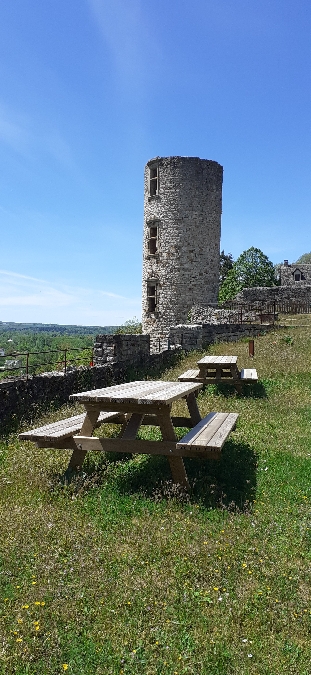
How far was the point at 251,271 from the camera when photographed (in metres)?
38.7

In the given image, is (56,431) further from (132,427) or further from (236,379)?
(236,379)

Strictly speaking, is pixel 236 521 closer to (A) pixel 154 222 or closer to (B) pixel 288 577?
(B) pixel 288 577

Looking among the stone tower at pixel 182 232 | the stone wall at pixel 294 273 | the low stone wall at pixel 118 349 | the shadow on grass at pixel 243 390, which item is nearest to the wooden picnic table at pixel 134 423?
the shadow on grass at pixel 243 390

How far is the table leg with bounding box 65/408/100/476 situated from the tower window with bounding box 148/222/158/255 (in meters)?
21.0

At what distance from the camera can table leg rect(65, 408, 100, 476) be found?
5.43 m

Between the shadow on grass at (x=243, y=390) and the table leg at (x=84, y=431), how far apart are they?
4702 mm

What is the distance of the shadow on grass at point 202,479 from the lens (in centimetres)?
483

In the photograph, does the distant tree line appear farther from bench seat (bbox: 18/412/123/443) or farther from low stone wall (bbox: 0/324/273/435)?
bench seat (bbox: 18/412/123/443)

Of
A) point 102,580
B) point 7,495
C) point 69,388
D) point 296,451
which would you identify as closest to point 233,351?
point 69,388

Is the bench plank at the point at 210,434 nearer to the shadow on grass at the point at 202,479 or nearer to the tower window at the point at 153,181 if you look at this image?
the shadow on grass at the point at 202,479

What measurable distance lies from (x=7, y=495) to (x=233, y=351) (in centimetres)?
1096

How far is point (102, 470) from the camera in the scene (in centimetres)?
575

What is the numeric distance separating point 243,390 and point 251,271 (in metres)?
30.1

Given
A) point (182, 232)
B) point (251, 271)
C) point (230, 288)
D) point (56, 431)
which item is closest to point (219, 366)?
point (56, 431)
